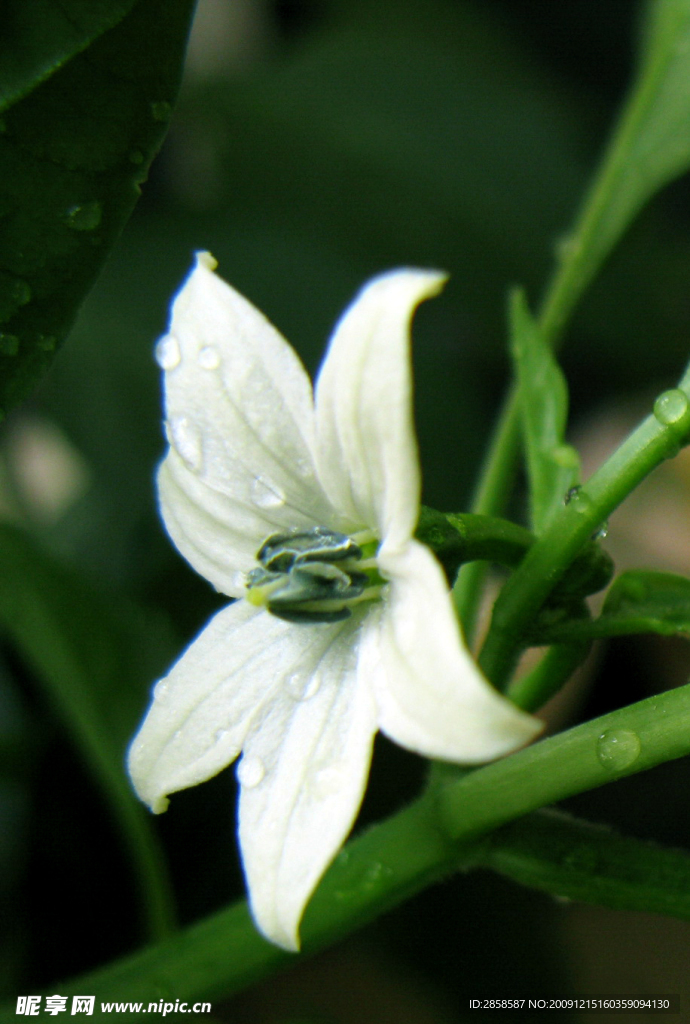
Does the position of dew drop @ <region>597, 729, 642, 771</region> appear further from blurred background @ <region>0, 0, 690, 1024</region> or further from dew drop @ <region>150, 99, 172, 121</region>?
blurred background @ <region>0, 0, 690, 1024</region>

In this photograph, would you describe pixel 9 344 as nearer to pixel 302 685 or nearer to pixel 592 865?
pixel 302 685

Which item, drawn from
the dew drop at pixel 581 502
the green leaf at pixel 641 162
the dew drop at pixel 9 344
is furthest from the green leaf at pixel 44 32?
the green leaf at pixel 641 162

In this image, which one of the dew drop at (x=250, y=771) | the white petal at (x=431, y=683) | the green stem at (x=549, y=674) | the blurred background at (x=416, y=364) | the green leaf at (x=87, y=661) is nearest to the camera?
the white petal at (x=431, y=683)

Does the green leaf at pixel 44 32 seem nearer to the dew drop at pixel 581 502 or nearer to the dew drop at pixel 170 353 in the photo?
the dew drop at pixel 170 353

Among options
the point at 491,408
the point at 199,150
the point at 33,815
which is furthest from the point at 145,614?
the point at 199,150

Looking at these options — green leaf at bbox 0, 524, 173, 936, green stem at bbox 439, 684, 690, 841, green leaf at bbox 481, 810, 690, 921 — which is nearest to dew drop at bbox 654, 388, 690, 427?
green stem at bbox 439, 684, 690, 841
